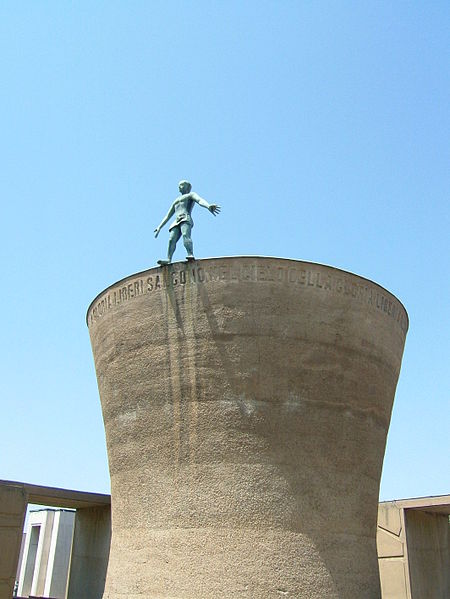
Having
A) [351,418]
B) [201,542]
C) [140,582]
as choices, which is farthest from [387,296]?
[140,582]

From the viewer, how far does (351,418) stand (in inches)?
490

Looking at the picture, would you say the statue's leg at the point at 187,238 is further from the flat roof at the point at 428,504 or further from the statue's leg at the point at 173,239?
the flat roof at the point at 428,504

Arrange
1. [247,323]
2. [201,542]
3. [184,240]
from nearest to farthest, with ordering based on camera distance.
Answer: [201,542] → [247,323] → [184,240]

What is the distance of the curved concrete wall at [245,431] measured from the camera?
36.6ft

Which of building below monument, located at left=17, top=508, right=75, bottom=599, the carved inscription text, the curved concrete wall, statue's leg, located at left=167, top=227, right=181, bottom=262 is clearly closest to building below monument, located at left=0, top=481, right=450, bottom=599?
the curved concrete wall

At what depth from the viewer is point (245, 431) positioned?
38.0 ft

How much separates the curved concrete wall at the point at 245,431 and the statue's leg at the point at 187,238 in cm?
38

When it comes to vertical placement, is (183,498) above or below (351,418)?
below

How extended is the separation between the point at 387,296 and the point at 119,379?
539 centimetres

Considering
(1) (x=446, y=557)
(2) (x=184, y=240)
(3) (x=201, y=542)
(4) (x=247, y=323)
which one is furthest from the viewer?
(1) (x=446, y=557)

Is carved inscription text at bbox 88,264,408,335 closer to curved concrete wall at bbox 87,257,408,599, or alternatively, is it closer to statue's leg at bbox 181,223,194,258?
curved concrete wall at bbox 87,257,408,599

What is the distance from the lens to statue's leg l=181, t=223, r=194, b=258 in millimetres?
12641

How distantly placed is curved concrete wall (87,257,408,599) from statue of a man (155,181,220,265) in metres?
0.57

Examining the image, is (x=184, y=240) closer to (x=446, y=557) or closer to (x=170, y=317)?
(x=170, y=317)
